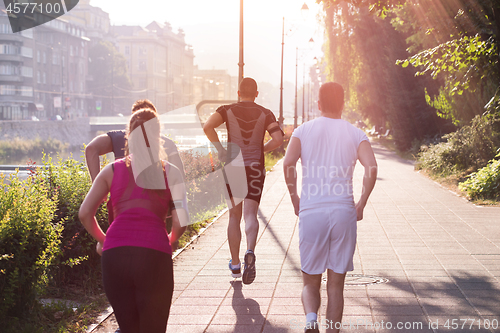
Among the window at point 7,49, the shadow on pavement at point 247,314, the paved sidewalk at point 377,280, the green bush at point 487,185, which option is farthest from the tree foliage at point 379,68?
the window at point 7,49

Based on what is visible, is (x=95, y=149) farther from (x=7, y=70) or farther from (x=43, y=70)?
(x=43, y=70)

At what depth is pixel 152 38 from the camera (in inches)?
4847

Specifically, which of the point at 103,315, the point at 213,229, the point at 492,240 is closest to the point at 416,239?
the point at 492,240

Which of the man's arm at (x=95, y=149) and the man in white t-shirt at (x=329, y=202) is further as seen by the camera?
the man's arm at (x=95, y=149)

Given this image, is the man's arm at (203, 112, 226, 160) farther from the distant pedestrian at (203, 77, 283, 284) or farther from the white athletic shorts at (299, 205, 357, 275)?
the white athletic shorts at (299, 205, 357, 275)

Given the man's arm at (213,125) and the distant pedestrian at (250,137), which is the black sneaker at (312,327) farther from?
the man's arm at (213,125)

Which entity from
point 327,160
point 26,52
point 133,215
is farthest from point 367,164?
point 26,52

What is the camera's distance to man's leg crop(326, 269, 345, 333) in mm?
3473

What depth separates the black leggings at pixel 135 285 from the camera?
2707mm

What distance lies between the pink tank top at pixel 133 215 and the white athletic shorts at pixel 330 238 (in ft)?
3.40

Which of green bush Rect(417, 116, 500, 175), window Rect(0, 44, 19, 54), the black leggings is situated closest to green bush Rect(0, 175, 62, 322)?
A: the black leggings

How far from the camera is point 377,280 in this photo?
5594mm

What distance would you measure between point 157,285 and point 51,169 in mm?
3641

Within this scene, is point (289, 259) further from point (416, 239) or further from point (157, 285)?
point (157, 285)
